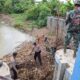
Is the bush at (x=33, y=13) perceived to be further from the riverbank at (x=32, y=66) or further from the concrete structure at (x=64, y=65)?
the concrete structure at (x=64, y=65)

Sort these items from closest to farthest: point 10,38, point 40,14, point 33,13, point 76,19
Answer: point 76,19
point 10,38
point 40,14
point 33,13

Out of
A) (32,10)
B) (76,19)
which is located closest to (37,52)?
(76,19)

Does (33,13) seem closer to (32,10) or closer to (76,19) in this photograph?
(32,10)

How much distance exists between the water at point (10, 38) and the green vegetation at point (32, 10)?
2.95ft

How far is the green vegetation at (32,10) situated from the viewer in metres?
17.6

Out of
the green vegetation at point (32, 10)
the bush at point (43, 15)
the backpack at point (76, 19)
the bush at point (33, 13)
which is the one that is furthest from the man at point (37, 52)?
the bush at point (33, 13)

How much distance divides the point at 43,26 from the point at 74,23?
400 inches

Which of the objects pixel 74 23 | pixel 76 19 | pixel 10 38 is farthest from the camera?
pixel 10 38

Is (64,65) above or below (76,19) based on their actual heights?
below

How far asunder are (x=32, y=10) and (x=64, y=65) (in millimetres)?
12263

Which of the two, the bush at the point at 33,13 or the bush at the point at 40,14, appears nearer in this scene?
the bush at the point at 40,14

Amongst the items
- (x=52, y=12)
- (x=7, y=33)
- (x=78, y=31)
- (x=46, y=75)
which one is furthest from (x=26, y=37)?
(x=78, y=31)

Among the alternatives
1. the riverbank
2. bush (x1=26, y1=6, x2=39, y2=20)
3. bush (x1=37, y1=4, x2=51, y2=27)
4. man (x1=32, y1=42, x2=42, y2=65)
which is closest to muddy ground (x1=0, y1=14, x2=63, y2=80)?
the riverbank

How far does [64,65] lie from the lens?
859 cm
